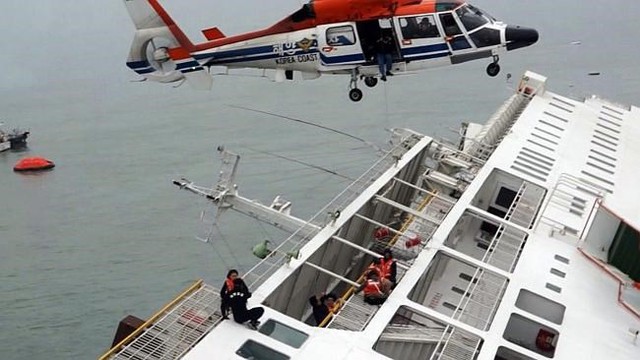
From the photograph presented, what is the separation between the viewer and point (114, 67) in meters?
70.4

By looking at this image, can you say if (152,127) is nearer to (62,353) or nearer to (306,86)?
(306,86)

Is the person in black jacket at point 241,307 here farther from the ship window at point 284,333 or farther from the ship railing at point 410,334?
the ship railing at point 410,334

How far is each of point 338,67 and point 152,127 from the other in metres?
31.9

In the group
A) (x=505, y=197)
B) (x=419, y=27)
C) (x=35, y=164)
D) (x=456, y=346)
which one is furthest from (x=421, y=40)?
(x=35, y=164)

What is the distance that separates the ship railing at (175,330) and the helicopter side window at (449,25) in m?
10.2

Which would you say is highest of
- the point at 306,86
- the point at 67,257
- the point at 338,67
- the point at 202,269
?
the point at 338,67

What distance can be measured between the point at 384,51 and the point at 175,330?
10.6 meters

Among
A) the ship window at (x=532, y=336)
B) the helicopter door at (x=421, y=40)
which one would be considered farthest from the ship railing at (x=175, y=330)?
the helicopter door at (x=421, y=40)

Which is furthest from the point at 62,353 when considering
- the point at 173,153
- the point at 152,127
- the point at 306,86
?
the point at 306,86

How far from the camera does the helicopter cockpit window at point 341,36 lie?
19.3 metres

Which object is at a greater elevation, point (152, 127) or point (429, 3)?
point (429, 3)

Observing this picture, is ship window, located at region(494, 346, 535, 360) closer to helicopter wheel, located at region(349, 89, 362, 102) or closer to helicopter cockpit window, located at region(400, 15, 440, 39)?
helicopter wheel, located at region(349, 89, 362, 102)

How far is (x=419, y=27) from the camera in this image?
19172 mm

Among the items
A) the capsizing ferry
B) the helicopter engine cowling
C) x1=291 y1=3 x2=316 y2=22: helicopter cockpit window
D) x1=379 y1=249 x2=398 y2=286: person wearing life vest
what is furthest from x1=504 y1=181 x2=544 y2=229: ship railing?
the helicopter engine cowling
